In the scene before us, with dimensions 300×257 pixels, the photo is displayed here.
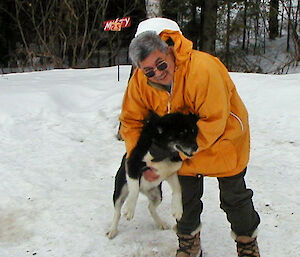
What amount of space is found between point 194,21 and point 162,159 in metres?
11.8

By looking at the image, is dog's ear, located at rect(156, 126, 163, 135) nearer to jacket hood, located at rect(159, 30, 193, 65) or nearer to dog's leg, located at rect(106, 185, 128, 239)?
jacket hood, located at rect(159, 30, 193, 65)

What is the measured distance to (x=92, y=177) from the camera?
4020mm

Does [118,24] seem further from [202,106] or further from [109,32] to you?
[109,32]

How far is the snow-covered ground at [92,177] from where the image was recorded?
114 inches

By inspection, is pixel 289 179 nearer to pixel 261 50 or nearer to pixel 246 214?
pixel 246 214

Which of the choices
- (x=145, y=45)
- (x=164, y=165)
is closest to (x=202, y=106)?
(x=145, y=45)

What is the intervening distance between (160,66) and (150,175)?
2.75 feet

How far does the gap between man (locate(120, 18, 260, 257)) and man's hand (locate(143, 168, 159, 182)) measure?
0.01 m

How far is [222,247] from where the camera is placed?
2.85 meters

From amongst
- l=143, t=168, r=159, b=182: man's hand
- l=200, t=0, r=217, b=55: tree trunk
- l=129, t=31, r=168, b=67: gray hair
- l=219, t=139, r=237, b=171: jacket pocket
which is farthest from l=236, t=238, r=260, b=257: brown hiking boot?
l=200, t=0, r=217, b=55: tree trunk

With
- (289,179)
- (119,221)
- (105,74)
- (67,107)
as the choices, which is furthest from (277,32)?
(119,221)

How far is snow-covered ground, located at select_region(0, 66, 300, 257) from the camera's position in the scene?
9.52 feet

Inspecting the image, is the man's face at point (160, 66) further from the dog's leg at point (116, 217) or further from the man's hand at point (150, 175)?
the dog's leg at point (116, 217)

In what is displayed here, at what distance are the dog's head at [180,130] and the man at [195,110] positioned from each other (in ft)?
0.14
